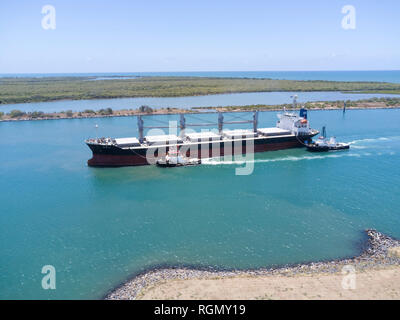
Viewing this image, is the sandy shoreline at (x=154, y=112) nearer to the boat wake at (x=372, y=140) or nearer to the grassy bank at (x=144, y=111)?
the grassy bank at (x=144, y=111)

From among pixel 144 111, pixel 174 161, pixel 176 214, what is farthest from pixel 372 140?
pixel 144 111

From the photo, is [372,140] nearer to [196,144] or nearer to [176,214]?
[196,144]

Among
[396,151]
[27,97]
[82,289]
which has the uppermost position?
[27,97]

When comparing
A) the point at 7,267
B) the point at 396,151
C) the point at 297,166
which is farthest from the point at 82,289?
the point at 396,151

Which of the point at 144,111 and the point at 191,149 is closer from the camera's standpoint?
the point at 191,149

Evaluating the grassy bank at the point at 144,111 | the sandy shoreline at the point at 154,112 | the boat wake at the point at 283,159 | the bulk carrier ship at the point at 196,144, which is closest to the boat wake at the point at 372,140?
the boat wake at the point at 283,159

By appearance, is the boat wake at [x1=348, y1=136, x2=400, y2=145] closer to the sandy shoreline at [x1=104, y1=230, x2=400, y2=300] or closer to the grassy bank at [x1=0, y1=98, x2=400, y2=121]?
the grassy bank at [x1=0, y1=98, x2=400, y2=121]

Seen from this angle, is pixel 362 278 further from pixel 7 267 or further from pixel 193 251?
pixel 7 267
